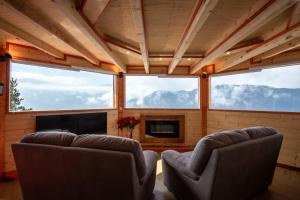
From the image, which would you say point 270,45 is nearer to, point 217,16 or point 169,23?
point 217,16

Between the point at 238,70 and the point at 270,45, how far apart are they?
6.19 ft

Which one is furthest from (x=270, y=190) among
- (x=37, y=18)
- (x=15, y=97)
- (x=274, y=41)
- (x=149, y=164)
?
(x=15, y=97)

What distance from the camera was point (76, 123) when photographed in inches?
159

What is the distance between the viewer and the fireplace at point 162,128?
5.20 meters

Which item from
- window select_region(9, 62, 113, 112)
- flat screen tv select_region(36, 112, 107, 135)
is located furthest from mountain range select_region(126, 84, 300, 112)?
flat screen tv select_region(36, 112, 107, 135)

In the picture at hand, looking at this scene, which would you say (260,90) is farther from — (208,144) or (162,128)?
(208,144)

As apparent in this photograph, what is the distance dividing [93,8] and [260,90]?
4.03 meters

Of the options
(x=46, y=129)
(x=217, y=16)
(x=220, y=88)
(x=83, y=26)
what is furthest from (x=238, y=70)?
(x=46, y=129)

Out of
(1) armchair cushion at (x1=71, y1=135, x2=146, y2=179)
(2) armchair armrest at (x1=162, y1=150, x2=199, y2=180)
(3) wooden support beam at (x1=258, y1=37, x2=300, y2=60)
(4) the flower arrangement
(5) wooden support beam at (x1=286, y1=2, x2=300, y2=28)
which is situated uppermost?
(5) wooden support beam at (x1=286, y1=2, x2=300, y2=28)

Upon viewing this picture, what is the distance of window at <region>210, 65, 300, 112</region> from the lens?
3703mm

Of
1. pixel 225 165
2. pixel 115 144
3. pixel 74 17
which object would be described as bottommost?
pixel 225 165

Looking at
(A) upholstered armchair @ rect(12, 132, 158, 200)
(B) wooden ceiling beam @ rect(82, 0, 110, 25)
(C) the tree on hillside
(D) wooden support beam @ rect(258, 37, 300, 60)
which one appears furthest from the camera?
(C) the tree on hillside

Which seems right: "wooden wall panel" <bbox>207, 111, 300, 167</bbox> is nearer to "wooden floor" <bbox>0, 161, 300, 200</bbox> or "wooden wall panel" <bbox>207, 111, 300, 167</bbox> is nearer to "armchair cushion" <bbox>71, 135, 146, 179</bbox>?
"wooden floor" <bbox>0, 161, 300, 200</bbox>

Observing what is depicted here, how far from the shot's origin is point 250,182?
233 cm
